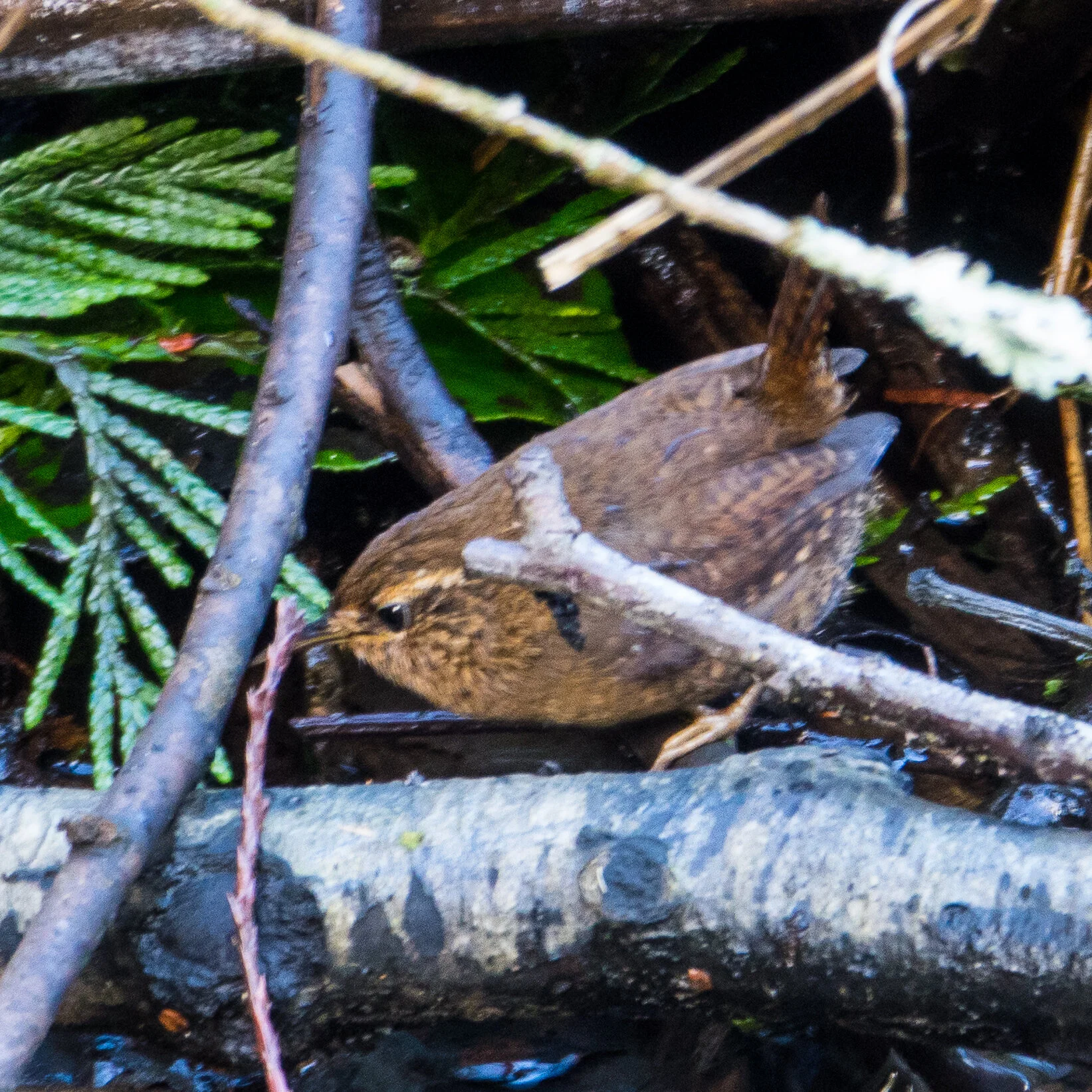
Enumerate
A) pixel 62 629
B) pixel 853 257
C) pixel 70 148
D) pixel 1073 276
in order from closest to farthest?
1. pixel 853 257
2. pixel 62 629
3. pixel 70 148
4. pixel 1073 276

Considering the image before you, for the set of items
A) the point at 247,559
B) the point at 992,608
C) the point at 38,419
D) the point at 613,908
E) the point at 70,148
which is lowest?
the point at 613,908

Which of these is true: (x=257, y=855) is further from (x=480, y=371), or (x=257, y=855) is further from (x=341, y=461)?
(x=480, y=371)

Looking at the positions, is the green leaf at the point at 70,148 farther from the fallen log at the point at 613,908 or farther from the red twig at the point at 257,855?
the fallen log at the point at 613,908

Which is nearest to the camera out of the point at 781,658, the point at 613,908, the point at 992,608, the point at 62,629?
the point at 781,658

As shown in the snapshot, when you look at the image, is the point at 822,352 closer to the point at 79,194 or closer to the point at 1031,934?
the point at 1031,934

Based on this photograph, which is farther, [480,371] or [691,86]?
[480,371]

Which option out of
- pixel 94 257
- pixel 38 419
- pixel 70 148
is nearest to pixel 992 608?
pixel 38 419

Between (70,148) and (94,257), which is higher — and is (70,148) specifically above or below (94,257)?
above
